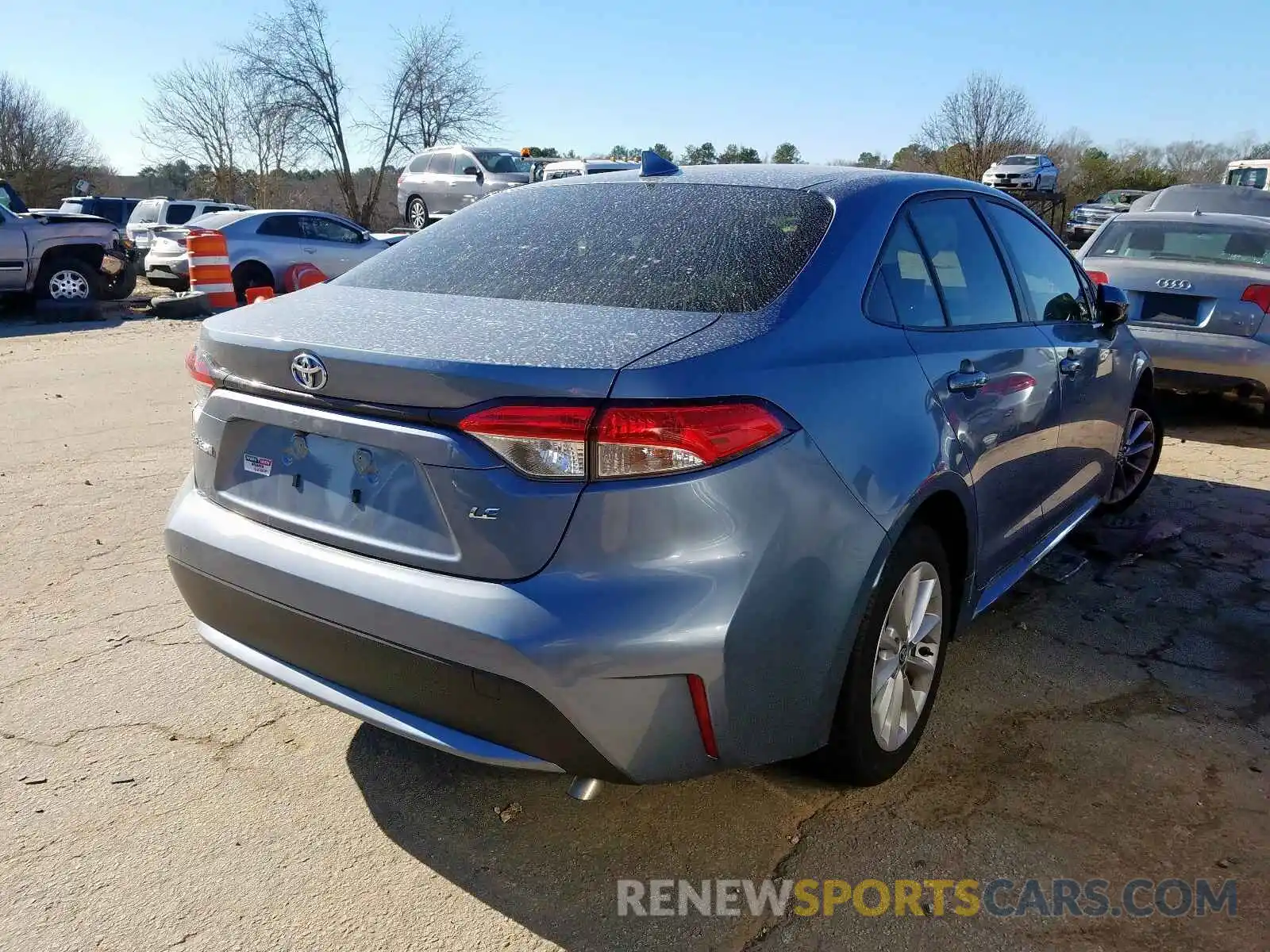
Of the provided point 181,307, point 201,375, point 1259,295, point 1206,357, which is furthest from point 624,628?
point 181,307

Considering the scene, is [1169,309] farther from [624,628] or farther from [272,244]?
[272,244]

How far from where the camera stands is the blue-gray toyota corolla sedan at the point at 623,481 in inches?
74.5

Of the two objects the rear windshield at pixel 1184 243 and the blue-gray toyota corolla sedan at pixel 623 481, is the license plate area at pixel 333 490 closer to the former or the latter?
the blue-gray toyota corolla sedan at pixel 623 481

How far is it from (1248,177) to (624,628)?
86.1 ft

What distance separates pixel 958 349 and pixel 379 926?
2142 millimetres

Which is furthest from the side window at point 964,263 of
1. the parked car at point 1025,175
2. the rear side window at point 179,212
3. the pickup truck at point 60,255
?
the parked car at point 1025,175

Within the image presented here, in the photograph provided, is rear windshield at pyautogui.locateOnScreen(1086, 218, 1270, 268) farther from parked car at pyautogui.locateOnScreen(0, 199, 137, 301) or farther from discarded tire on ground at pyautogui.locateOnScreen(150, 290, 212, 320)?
parked car at pyautogui.locateOnScreen(0, 199, 137, 301)

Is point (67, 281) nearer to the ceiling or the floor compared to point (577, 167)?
nearer to the floor

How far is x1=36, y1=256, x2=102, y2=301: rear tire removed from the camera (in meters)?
13.7

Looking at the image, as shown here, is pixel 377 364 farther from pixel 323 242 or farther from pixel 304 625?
pixel 323 242

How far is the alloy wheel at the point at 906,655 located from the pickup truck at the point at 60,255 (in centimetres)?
1437

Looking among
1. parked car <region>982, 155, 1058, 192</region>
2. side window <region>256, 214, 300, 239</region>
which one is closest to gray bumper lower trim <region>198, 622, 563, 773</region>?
side window <region>256, 214, 300, 239</region>

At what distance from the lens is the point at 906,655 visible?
2.59 metres

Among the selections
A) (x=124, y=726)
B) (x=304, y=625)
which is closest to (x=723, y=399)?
(x=304, y=625)
